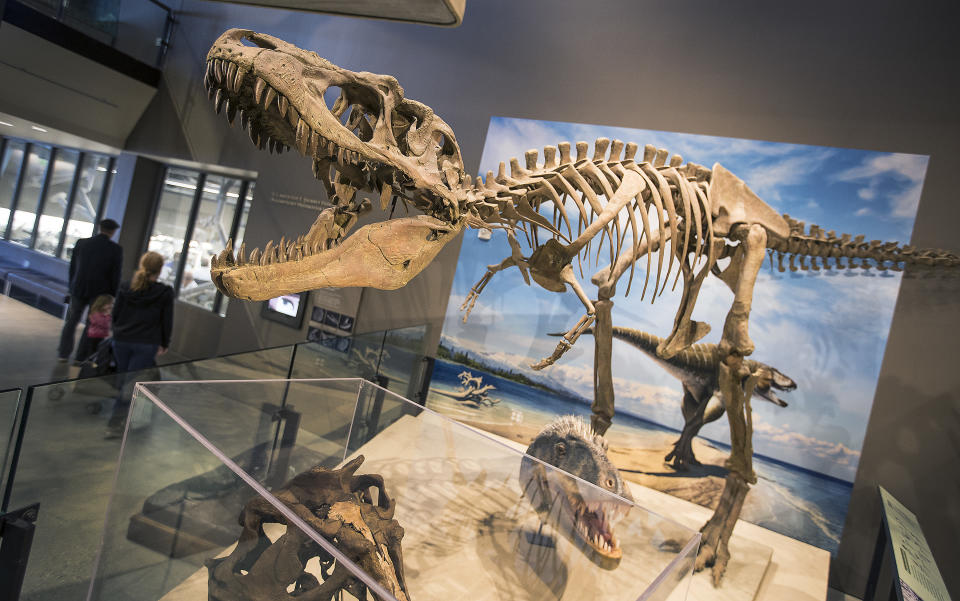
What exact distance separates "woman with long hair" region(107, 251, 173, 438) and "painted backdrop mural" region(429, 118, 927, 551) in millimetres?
2998

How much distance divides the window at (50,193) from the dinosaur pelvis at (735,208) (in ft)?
29.2

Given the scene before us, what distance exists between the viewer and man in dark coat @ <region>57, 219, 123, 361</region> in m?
6.05

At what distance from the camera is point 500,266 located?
181 inches

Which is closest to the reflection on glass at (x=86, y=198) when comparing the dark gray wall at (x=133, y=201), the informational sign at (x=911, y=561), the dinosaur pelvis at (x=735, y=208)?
the dark gray wall at (x=133, y=201)

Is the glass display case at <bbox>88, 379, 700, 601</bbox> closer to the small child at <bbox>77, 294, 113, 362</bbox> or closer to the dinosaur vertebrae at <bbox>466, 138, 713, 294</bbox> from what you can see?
the dinosaur vertebrae at <bbox>466, 138, 713, 294</bbox>

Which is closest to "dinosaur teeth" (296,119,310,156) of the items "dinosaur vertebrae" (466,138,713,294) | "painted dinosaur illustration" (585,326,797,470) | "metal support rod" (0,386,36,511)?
"dinosaur vertebrae" (466,138,713,294)

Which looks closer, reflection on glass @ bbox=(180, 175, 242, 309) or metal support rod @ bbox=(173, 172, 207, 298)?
reflection on glass @ bbox=(180, 175, 242, 309)

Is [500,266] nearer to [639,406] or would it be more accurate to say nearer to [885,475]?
[639,406]

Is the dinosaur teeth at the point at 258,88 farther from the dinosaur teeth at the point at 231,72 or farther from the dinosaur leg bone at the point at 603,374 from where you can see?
the dinosaur leg bone at the point at 603,374

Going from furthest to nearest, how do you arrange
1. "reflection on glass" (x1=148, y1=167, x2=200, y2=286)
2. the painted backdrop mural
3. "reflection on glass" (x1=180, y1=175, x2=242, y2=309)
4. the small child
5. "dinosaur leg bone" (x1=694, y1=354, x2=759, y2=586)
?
"reflection on glass" (x1=148, y1=167, x2=200, y2=286)
"reflection on glass" (x1=180, y1=175, x2=242, y2=309)
the small child
the painted backdrop mural
"dinosaur leg bone" (x1=694, y1=354, x2=759, y2=586)

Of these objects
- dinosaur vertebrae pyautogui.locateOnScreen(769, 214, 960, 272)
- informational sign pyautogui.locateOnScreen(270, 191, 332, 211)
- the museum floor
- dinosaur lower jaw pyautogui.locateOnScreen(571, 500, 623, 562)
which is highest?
dinosaur vertebrae pyautogui.locateOnScreen(769, 214, 960, 272)

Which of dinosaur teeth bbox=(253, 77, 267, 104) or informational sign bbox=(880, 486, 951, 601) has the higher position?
dinosaur teeth bbox=(253, 77, 267, 104)

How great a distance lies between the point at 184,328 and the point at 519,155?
17.8ft

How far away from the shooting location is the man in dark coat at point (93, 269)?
605 centimetres
